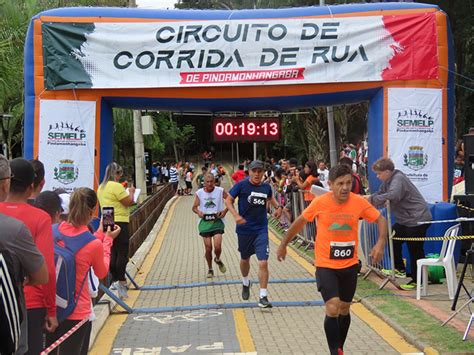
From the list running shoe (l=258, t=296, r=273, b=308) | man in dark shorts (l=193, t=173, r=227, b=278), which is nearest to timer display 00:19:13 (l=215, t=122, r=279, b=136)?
man in dark shorts (l=193, t=173, r=227, b=278)

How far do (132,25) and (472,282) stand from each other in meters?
6.87

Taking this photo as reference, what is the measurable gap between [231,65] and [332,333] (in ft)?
21.1

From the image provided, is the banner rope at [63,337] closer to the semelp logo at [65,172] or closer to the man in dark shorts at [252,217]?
the man in dark shorts at [252,217]

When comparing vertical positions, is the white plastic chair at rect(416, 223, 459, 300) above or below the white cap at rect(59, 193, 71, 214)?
below

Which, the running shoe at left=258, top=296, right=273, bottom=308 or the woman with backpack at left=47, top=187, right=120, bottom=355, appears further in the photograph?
the running shoe at left=258, top=296, right=273, bottom=308

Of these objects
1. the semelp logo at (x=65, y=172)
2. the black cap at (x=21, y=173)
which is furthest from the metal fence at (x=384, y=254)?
the black cap at (x=21, y=173)

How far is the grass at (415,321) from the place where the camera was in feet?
21.8

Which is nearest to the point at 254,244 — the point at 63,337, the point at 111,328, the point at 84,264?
the point at 111,328

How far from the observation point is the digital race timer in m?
13.0

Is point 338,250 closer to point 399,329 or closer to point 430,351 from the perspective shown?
point 430,351

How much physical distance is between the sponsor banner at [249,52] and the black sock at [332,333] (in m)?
6.18

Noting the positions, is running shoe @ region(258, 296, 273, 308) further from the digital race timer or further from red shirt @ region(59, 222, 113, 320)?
the digital race timer

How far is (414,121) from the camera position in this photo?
38.1ft

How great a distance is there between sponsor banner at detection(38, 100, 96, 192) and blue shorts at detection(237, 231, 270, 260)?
11.0ft
